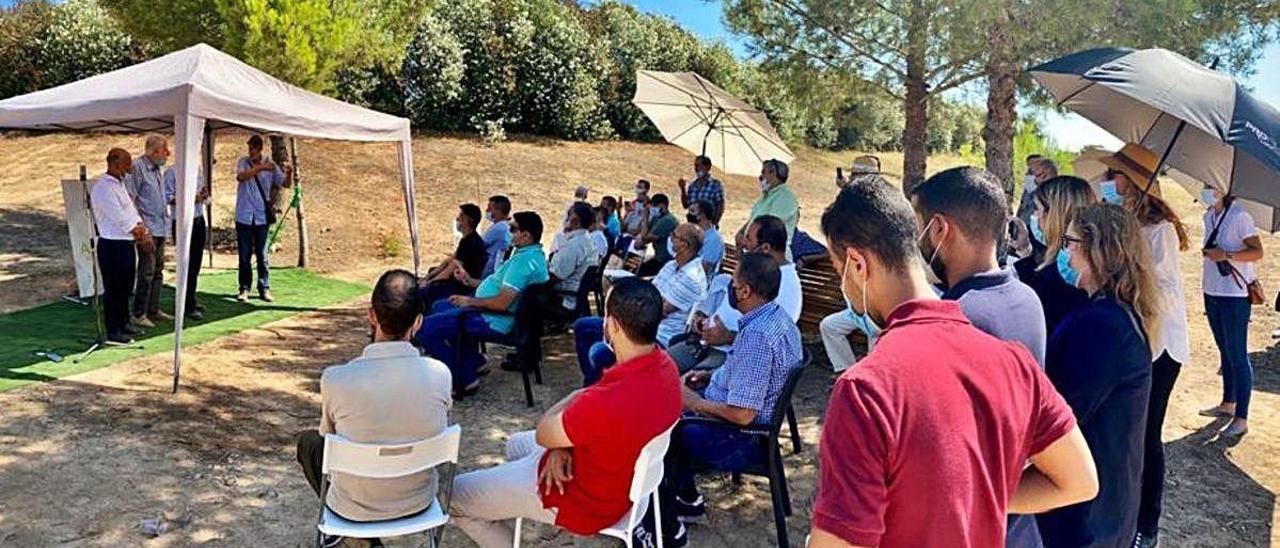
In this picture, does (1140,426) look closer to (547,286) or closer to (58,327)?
(547,286)

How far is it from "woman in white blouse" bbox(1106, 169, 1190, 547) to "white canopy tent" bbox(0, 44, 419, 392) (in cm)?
549

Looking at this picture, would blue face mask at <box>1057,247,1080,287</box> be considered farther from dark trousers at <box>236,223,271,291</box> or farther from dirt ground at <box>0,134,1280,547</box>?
dark trousers at <box>236,223,271,291</box>

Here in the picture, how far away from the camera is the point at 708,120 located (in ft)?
30.9

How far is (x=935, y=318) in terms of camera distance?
1332 mm

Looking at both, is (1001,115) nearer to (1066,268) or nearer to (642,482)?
(1066,268)

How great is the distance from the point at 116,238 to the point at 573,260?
3608 millimetres

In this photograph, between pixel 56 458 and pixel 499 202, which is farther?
pixel 499 202

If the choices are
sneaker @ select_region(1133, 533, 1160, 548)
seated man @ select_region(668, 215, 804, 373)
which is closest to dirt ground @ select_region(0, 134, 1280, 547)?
sneaker @ select_region(1133, 533, 1160, 548)

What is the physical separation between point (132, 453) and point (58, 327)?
3309mm

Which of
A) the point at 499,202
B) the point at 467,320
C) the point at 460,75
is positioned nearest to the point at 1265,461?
the point at 467,320

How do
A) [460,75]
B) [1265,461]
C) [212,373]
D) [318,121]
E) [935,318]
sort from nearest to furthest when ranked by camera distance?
[935,318], [1265,461], [212,373], [318,121], [460,75]

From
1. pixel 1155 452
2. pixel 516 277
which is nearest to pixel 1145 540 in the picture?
pixel 1155 452

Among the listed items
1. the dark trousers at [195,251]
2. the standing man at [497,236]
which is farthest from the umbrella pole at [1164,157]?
the dark trousers at [195,251]

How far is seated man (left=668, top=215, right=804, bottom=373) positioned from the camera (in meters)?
4.40
